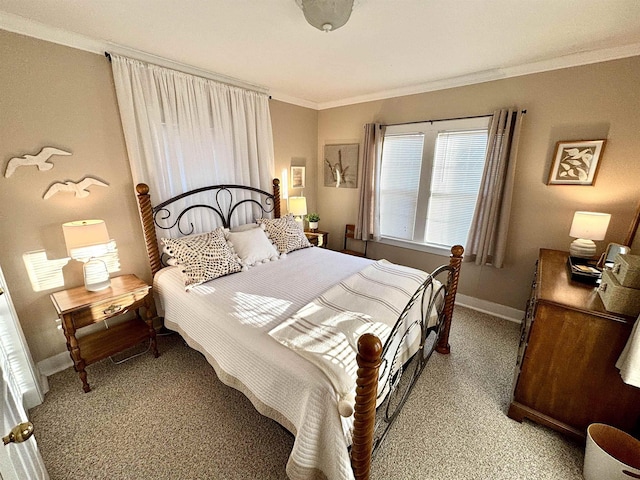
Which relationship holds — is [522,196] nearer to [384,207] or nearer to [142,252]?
[384,207]

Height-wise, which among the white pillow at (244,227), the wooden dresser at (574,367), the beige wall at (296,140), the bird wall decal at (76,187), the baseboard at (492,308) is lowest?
the baseboard at (492,308)

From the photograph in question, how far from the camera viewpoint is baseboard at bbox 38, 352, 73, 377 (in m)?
2.02

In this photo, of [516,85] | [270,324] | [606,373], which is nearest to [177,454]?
[270,324]

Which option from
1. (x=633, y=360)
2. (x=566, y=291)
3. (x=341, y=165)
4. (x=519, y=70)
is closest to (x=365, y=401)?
(x=633, y=360)

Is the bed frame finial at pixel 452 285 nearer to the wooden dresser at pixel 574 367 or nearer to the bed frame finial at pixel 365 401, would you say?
the wooden dresser at pixel 574 367

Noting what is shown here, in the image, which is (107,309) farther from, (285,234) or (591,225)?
(591,225)

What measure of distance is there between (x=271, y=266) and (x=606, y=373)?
2328 millimetres

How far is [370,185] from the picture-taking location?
3428 mm

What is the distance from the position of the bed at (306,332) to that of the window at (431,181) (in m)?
1.16

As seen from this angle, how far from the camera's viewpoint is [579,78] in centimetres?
217

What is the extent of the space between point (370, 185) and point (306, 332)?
8.05ft

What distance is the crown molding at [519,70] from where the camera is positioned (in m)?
2.01

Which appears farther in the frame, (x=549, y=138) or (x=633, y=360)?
(x=549, y=138)

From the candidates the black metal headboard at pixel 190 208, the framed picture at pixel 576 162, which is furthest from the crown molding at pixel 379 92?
the black metal headboard at pixel 190 208
